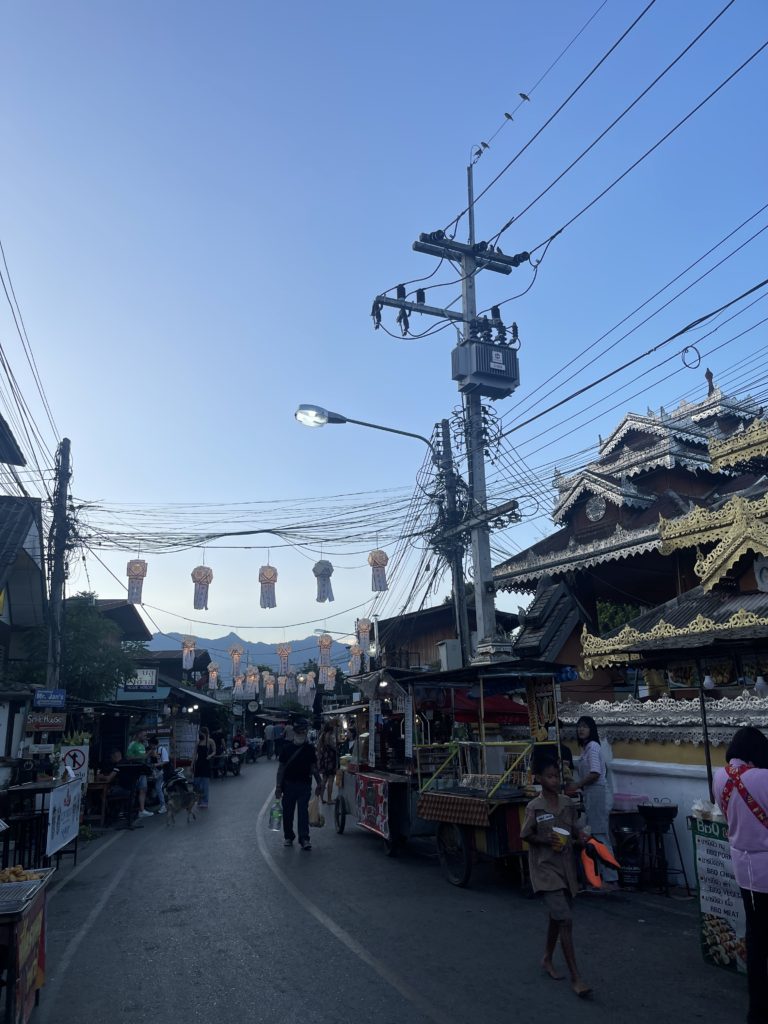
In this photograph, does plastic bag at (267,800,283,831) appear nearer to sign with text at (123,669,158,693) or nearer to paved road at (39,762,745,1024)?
paved road at (39,762,745,1024)

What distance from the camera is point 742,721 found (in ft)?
28.8

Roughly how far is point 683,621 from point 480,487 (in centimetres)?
619

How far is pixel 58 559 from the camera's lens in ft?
56.1

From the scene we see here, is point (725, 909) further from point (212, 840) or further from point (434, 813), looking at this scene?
point (212, 840)

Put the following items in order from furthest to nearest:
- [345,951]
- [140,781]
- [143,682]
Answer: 1. [143,682]
2. [140,781]
3. [345,951]

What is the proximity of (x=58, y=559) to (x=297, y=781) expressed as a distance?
8.78 metres

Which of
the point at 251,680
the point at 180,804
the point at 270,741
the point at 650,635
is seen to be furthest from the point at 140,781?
the point at 251,680

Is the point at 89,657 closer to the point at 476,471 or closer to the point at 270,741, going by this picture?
the point at 476,471

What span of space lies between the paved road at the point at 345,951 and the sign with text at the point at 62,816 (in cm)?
59

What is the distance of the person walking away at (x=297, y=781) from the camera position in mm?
11891

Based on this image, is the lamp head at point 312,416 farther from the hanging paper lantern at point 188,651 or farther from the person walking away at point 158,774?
the hanging paper lantern at point 188,651

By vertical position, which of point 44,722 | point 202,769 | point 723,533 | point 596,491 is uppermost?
point 596,491

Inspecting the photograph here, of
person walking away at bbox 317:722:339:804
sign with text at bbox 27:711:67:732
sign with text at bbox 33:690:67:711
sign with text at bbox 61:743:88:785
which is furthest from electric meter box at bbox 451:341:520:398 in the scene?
sign with text at bbox 27:711:67:732

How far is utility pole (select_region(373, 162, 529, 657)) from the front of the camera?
15820 millimetres
